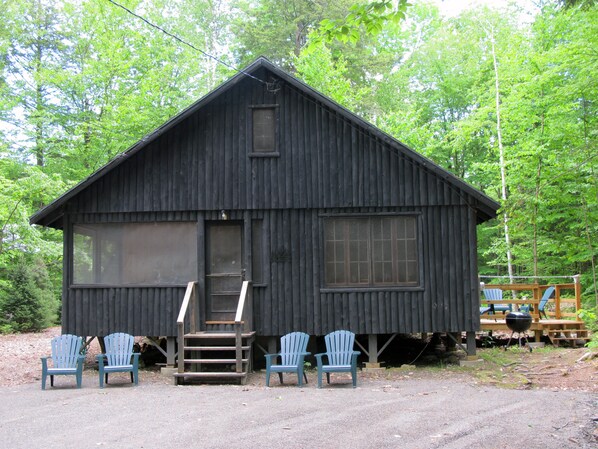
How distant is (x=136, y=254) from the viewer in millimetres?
12039

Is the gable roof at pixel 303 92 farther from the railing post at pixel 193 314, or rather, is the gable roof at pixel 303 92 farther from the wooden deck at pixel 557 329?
the wooden deck at pixel 557 329

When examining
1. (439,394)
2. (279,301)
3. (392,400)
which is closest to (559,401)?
(439,394)

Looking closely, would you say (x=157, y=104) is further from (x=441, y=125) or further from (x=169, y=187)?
(x=169, y=187)

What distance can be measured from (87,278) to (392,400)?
6.60 metres

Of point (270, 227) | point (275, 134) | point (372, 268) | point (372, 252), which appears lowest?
point (372, 268)

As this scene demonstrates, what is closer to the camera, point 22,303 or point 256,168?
point 256,168

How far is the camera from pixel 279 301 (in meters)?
11.8

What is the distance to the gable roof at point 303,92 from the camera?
37.2 ft

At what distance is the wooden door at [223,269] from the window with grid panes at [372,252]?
1.73 metres

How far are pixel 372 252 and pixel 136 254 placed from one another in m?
4.56

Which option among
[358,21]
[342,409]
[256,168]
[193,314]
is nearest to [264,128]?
[256,168]

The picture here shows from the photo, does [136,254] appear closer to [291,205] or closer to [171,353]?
[171,353]

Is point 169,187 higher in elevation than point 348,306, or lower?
higher

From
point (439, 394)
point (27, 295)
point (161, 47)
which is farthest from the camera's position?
point (161, 47)
